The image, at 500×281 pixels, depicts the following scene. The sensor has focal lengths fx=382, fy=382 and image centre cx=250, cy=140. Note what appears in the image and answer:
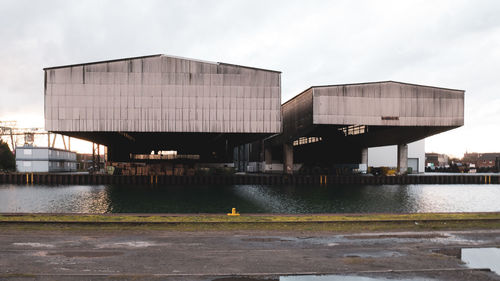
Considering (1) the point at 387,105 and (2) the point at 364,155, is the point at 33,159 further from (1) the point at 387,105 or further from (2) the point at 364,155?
(1) the point at 387,105

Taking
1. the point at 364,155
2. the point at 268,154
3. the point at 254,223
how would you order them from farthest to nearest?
the point at 268,154 < the point at 364,155 < the point at 254,223

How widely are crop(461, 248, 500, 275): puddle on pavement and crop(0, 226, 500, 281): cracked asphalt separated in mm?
298

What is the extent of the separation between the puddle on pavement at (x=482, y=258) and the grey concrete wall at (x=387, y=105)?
39456 millimetres

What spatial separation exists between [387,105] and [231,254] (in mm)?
46319

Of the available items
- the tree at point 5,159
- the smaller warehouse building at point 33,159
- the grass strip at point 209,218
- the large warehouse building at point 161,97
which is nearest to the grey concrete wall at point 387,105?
the large warehouse building at point 161,97

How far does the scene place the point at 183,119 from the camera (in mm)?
42688

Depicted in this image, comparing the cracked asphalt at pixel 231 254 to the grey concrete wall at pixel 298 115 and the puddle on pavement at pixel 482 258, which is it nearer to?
the puddle on pavement at pixel 482 258

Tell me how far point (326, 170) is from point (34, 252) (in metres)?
73.5

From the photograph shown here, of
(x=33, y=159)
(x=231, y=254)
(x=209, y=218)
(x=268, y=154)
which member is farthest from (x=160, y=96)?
(x=33, y=159)

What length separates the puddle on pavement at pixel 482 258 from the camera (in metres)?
10.2

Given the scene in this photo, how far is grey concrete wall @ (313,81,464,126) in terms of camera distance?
169ft

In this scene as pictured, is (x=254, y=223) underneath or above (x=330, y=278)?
underneath

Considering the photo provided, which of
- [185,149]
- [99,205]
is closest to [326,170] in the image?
[185,149]

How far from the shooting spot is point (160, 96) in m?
42.3
